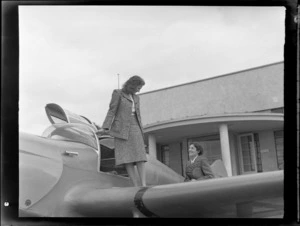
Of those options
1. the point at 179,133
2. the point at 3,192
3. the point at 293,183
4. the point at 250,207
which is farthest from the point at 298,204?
the point at 3,192

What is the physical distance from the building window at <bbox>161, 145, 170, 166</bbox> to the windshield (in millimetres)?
458

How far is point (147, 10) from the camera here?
1.88m

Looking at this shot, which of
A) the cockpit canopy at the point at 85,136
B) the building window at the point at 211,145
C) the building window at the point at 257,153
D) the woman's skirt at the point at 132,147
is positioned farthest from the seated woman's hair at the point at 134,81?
the building window at the point at 257,153

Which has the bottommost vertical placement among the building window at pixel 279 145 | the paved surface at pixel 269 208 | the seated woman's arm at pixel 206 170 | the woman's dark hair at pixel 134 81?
the paved surface at pixel 269 208

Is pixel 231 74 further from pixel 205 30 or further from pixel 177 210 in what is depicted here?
pixel 177 210

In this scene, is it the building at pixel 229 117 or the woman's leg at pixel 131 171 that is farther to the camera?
the woman's leg at pixel 131 171

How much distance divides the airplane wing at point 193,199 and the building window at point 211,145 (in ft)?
0.48

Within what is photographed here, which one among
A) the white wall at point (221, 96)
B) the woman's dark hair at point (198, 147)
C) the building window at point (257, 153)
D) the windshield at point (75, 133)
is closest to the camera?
the white wall at point (221, 96)

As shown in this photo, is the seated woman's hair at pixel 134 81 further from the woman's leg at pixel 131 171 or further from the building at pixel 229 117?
the woman's leg at pixel 131 171

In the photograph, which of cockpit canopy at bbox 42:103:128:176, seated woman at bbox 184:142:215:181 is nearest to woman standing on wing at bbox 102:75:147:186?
cockpit canopy at bbox 42:103:128:176

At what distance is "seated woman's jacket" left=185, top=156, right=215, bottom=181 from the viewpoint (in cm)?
232

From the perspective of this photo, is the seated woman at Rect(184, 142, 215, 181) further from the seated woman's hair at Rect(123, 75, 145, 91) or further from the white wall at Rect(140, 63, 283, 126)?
the seated woman's hair at Rect(123, 75, 145, 91)

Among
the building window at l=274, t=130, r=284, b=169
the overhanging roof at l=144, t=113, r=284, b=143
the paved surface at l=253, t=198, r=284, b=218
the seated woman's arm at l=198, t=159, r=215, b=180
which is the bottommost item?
the paved surface at l=253, t=198, r=284, b=218

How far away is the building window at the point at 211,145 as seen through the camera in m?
2.14
